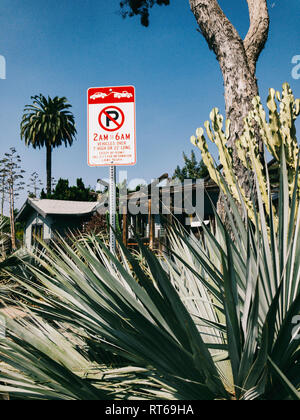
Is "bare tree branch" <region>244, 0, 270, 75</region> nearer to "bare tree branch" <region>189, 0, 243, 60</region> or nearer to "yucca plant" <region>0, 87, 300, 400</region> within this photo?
"bare tree branch" <region>189, 0, 243, 60</region>

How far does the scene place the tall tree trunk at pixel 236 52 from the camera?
4539 mm

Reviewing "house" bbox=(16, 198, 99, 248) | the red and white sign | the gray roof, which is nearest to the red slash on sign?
the red and white sign

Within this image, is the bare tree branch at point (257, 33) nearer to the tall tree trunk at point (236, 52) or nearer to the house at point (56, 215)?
the tall tree trunk at point (236, 52)

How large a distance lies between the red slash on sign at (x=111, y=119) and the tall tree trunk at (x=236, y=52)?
1.88 m

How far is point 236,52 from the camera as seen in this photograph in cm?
479

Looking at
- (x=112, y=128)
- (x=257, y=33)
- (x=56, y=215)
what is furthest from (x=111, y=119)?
(x=56, y=215)

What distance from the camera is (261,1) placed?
17.3ft

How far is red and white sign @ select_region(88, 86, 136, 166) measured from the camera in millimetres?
3369

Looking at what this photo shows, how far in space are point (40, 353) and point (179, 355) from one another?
0.57 m

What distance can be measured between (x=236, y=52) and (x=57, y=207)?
865 inches

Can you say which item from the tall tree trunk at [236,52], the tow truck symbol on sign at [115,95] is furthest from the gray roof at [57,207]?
the tow truck symbol on sign at [115,95]

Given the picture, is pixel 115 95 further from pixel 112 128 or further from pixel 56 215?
pixel 56 215

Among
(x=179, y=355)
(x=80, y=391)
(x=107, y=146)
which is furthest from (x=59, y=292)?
(x=107, y=146)

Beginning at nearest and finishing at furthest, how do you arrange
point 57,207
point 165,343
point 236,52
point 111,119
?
point 165,343
point 111,119
point 236,52
point 57,207
